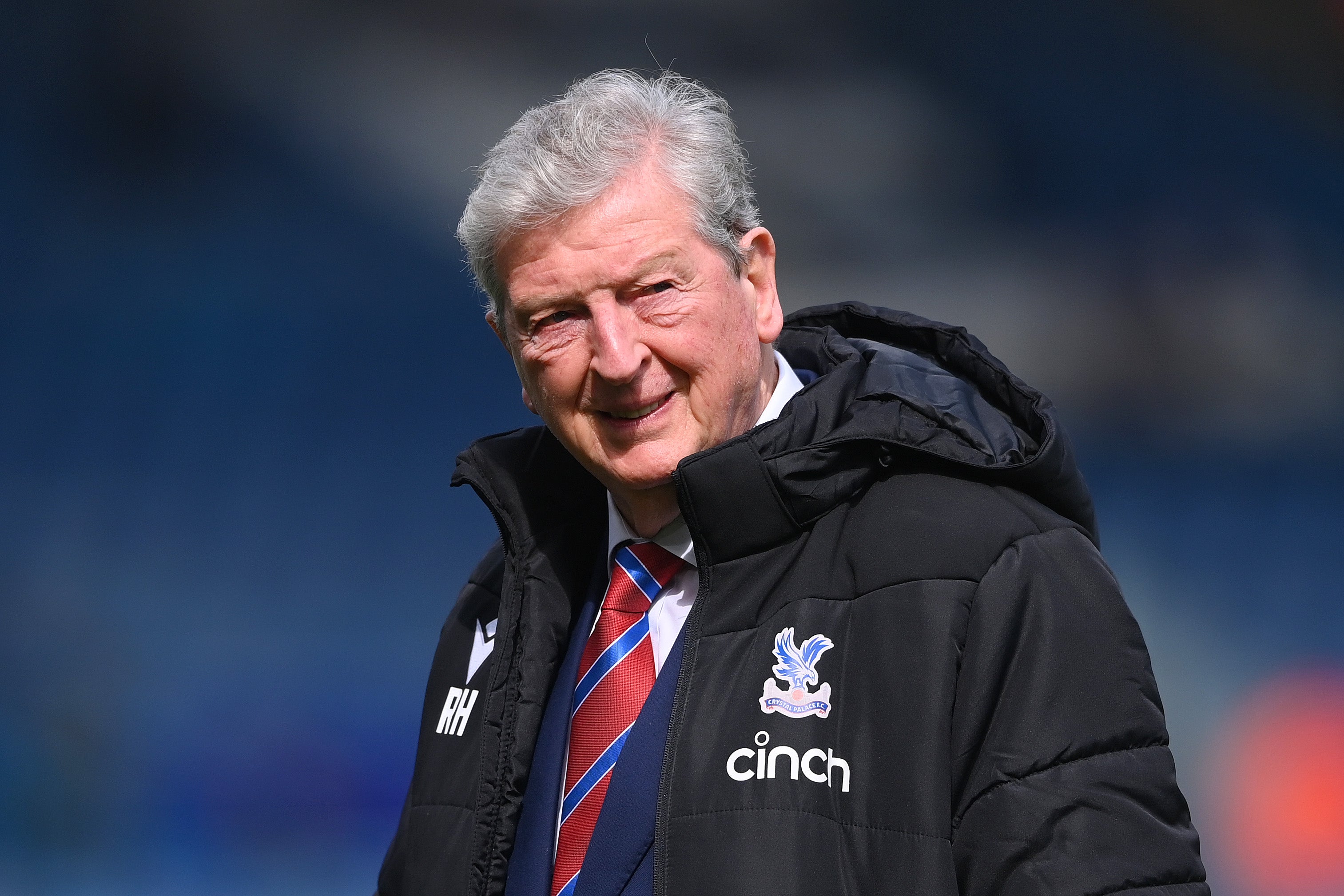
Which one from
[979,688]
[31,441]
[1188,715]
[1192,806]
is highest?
[31,441]

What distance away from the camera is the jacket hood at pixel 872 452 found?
1353mm

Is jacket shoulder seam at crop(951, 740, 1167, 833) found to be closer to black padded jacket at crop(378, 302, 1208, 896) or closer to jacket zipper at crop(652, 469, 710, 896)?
black padded jacket at crop(378, 302, 1208, 896)

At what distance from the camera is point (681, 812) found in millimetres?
1257

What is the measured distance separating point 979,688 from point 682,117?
820mm

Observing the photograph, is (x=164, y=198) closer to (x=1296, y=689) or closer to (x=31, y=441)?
(x=31, y=441)

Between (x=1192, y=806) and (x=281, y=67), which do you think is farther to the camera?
(x=281, y=67)

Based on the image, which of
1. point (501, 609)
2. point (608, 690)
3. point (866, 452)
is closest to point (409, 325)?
point (501, 609)

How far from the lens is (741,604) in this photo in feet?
4.46

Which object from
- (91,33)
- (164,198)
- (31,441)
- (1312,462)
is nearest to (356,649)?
(31,441)

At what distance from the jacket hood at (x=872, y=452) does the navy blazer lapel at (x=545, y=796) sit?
1.11 ft

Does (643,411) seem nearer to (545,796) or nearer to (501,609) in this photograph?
(501,609)

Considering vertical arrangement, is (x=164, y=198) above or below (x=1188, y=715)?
above

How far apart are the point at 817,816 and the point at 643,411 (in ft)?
1.78

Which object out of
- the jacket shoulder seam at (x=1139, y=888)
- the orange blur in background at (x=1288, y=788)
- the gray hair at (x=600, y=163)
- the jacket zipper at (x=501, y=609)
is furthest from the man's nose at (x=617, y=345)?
the orange blur in background at (x=1288, y=788)
